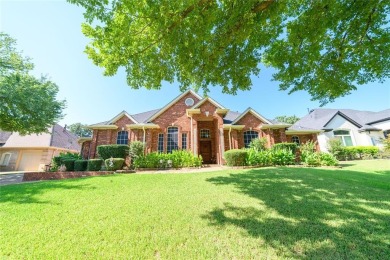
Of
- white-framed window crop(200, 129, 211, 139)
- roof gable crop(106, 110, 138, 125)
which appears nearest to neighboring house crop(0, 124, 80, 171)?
roof gable crop(106, 110, 138, 125)

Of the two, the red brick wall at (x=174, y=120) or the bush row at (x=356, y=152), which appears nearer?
the red brick wall at (x=174, y=120)

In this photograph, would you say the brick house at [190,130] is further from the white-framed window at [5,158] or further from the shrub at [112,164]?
the white-framed window at [5,158]

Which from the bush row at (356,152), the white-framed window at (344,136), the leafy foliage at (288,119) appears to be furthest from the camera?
the leafy foliage at (288,119)

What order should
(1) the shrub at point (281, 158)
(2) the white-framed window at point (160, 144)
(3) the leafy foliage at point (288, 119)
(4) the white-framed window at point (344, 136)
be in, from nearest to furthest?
(1) the shrub at point (281, 158) < (2) the white-framed window at point (160, 144) < (4) the white-framed window at point (344, 136) < (3) the leafy foliage at point (288, 119)

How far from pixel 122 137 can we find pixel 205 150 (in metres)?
8.79

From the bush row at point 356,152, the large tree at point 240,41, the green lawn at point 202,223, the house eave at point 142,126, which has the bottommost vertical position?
the green lawn at point 202,223

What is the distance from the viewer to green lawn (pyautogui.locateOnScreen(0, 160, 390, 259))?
304 centimetres

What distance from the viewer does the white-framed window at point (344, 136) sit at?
2198 centimetres

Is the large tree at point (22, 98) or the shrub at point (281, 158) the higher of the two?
the large tree at point (22, 98)

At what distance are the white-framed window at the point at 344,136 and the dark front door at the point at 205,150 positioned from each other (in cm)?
1720

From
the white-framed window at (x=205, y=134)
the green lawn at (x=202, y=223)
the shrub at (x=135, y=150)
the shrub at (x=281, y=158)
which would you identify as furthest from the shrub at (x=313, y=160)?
the shrub at (x=135, y=150)

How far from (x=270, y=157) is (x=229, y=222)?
1002 centimetres

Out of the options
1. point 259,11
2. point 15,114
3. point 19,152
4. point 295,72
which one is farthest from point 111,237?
point 19,152

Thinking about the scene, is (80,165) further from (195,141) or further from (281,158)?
(281,158)
